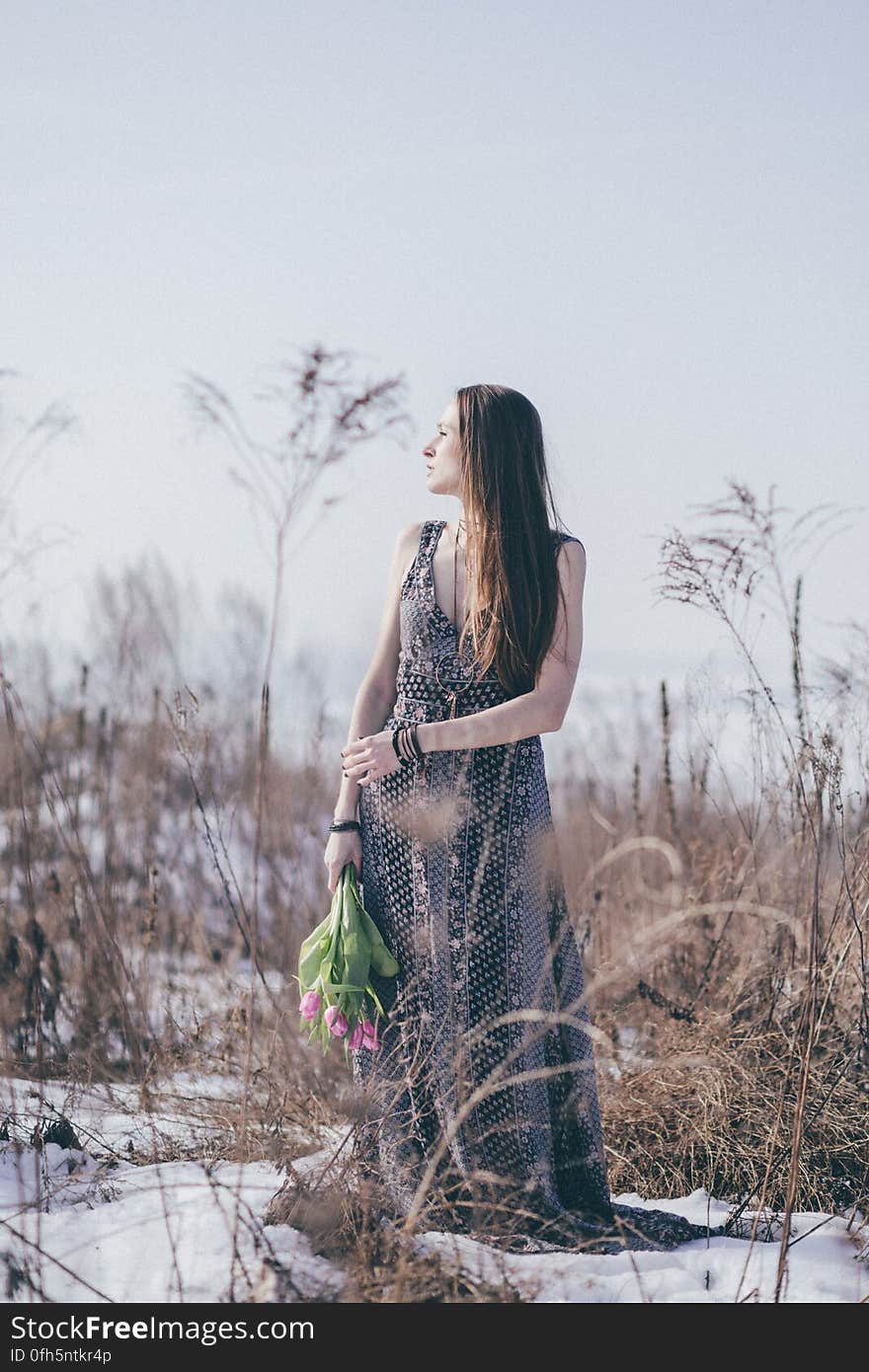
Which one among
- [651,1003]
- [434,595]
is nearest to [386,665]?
[434,595]

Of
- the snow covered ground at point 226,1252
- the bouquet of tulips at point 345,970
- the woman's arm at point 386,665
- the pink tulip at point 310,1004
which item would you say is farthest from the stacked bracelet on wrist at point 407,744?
the snow covered ground at point 226,1252

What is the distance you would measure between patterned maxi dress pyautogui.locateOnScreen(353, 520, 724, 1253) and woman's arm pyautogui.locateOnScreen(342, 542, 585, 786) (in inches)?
1.8

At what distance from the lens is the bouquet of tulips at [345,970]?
7.28ft

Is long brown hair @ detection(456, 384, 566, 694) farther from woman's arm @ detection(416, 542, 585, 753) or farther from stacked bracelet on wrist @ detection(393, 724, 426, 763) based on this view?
stacked bracelet on wrist @ detection(393, 724, 426, 763)

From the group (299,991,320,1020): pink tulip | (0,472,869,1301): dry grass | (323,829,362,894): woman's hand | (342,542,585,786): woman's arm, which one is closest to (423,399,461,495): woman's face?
(342,542,585,786): woman's arm

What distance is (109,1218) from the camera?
2217 millimetres

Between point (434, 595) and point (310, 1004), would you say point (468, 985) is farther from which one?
point (434, 595)

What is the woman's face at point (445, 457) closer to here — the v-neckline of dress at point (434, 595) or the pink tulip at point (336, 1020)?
the v-neckline of dress at point (434, 595)

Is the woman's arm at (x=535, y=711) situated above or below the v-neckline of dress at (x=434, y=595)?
below

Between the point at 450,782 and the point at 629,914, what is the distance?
1.99 meters
